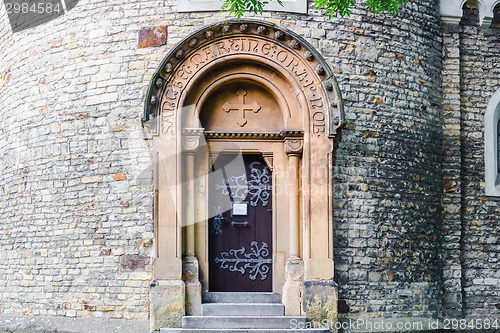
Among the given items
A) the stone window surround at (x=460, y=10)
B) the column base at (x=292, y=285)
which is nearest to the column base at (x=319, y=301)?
the column base at (x=292, y=285)

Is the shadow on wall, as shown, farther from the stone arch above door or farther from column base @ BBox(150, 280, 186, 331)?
column base @ BBox(150, 280, 186, 331)

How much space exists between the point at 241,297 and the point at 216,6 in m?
3.94

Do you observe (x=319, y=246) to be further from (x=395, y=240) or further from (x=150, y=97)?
(x=150, y=97)

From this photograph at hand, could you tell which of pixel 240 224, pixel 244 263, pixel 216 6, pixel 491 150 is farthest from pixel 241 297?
pixel 491 150

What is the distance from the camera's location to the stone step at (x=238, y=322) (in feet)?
27.8

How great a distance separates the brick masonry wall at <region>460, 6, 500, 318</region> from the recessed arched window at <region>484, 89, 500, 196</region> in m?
0.07

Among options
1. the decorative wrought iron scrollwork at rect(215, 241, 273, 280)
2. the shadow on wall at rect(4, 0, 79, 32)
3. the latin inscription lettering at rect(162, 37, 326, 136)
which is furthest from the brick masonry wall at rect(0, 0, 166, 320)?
the decorative wrought iron scrollwork at rect(215, 241, 273, 280)

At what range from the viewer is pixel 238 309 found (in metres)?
8.84

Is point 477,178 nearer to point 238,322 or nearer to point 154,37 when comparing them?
point 238,322

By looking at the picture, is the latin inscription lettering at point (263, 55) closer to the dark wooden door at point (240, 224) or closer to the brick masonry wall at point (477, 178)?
the dark wooden door at point (240, 224)

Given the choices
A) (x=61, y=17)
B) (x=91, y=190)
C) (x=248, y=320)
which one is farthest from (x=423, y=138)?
(x=61, y=17)

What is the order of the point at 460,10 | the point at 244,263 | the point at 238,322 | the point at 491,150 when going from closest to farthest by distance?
the point at 238,322
the point at 244,263
the point at 460,10
the point at 491,150

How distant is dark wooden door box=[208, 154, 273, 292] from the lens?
9406 millimetres

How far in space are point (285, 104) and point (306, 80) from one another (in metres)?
0.43
